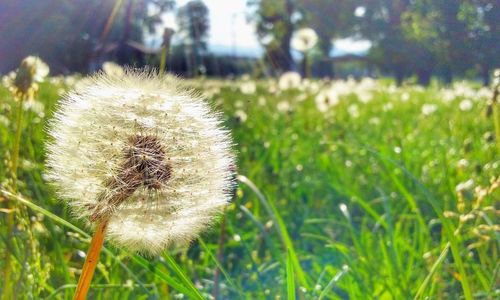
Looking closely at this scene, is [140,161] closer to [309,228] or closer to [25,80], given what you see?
[25,80]

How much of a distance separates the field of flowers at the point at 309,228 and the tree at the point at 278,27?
60.8 ft

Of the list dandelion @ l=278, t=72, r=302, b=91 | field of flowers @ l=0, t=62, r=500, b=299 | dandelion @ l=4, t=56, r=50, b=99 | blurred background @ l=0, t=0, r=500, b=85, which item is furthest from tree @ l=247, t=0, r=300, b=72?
dandelion @ l=4, t=56, r=50, b=99

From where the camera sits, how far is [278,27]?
2762 cm

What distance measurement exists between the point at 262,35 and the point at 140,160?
2234cm

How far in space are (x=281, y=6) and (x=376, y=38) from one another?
5.35 metres

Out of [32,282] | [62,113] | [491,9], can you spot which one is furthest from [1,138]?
[491,9]

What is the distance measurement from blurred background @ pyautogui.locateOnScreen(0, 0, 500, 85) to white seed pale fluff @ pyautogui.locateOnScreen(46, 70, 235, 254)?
0.15 meters

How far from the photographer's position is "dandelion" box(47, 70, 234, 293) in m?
0.88

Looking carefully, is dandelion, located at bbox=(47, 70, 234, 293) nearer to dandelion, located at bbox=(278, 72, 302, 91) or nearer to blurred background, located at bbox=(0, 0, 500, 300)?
blurred background, located at bbox=(0, 0, 500, 300)

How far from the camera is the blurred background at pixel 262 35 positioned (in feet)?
14.4

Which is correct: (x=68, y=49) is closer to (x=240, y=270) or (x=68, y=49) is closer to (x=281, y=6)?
(x=281, y=6)

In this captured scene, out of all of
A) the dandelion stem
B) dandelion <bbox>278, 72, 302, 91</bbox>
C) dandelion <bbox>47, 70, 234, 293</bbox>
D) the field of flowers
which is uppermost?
dandelion <bbox>47, 70, 234, 293</bbox>

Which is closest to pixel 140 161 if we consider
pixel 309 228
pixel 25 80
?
pixel 25 80

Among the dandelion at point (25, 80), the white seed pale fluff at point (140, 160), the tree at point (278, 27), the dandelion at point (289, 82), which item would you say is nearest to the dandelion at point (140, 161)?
the white seed pale fluff at point (140, 160)
